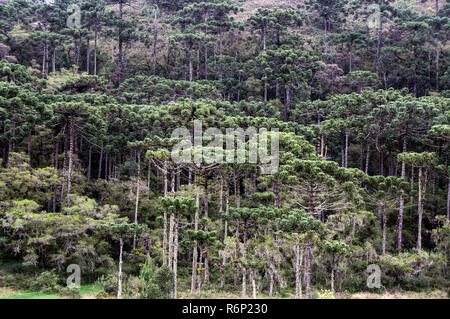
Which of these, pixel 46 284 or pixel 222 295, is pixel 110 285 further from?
pixel 222 295

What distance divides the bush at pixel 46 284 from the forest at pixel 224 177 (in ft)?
0.37

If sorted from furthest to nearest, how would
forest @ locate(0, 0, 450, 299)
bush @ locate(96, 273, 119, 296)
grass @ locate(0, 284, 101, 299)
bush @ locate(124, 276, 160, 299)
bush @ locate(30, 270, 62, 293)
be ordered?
forest @ locate(0, 0, 450, 299), bush @ locate(96, 273, 119, 296), bush @ locate(30, 270, 62, 293), grass @ locate(0, 284, 101, 299), bush @ locate(124, 276, 160, 299)

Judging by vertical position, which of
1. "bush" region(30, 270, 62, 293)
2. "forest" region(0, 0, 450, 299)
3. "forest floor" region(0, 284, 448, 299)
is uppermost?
"forest" region(0, 0, 450, 299)

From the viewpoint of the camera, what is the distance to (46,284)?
24.2 m

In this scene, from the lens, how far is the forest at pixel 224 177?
81.0 feet

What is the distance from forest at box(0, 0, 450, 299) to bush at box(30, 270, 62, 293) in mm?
112

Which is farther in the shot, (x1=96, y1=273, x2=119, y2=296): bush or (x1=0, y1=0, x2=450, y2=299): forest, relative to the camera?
(x1=0, y1=0, x2=450, y2=299): forest

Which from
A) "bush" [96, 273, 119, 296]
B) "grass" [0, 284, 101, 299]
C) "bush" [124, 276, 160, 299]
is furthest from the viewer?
"bush" [96, 273, 119, 296]

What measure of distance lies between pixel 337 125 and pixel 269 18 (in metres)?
24.0

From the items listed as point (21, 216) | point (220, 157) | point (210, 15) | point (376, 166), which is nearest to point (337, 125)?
point (376, 166)

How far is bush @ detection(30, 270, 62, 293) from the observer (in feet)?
77.5

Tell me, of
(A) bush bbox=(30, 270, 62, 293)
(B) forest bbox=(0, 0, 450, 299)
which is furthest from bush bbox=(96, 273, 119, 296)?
(A) bush bbox=(30, 270, 62, 293)

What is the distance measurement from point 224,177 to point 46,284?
1417 cm

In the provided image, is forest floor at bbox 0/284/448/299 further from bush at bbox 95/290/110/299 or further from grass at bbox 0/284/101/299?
bush at bbox 95/290/110/299
